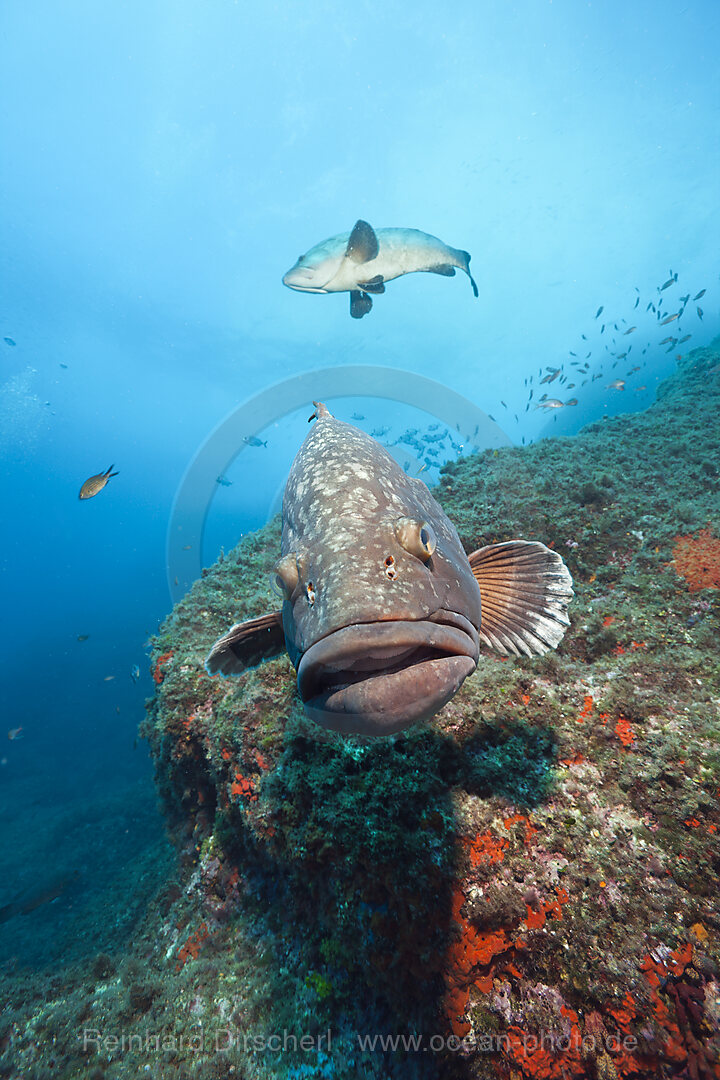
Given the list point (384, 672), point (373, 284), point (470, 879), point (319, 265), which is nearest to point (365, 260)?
point (373, 284)

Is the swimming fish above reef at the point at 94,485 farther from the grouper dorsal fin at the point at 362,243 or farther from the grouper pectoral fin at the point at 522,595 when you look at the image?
the grouper pectoral fin at the point at 522,595

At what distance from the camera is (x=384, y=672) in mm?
1844

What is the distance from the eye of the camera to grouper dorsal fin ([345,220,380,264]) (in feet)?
16.9

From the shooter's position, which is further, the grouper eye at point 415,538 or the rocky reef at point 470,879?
the grouper eye at point 415,538

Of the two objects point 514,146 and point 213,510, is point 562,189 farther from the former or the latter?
point 213,510

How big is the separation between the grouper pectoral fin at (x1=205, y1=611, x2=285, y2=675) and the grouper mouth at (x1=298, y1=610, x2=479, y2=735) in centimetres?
141

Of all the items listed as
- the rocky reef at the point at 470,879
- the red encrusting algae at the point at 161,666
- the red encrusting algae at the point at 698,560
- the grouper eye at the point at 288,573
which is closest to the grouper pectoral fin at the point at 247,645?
the rocky reef at the point at 470,879

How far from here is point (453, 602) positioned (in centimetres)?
212

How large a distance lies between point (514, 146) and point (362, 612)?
7111cm

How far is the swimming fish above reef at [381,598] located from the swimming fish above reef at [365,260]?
353cm

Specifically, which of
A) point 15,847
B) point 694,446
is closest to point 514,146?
point 694,446

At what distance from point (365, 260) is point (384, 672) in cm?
577

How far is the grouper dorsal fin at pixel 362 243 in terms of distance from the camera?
515 centimetres

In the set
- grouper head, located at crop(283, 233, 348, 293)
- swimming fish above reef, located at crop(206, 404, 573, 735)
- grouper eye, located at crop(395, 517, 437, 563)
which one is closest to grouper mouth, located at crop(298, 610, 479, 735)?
swimming fish above reef, located at crop(206, 404, 573, 735)
